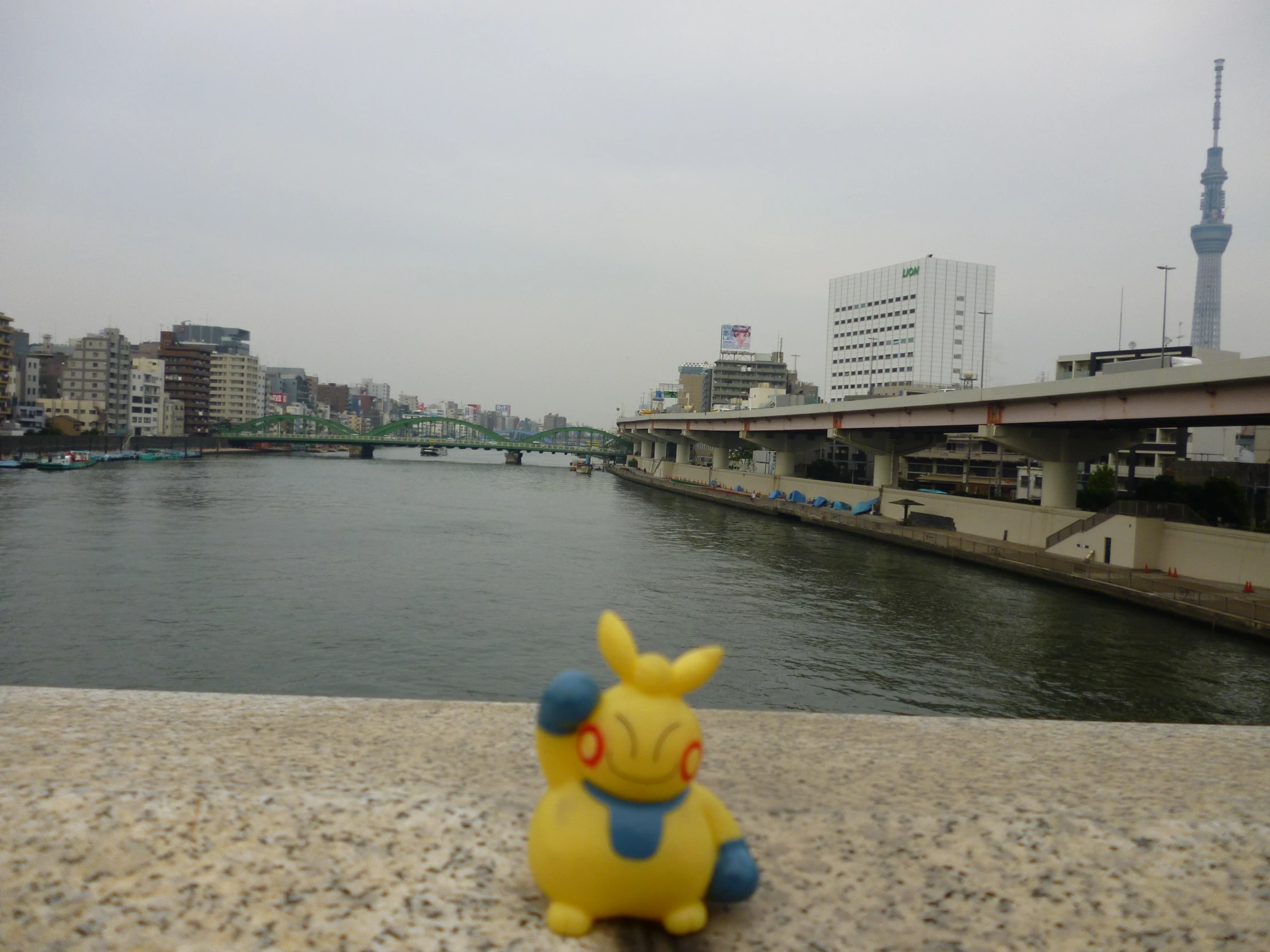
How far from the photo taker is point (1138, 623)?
19.8 meters

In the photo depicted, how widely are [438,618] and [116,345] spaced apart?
98.4 metres

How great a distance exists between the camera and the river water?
13.4 m

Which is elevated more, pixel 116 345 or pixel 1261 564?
pixel 116 345

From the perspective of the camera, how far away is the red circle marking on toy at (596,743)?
3.10 metres

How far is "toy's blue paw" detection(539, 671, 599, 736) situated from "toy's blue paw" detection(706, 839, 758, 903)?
32.3 inches

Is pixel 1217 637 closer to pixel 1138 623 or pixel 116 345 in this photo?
pixel 1138 623

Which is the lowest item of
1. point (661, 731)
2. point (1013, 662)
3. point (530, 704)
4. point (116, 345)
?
point (1013, 662)

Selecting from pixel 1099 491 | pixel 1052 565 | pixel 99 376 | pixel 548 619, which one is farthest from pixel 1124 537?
pixel 99 376

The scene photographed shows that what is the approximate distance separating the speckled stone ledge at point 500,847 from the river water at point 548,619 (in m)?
7.47

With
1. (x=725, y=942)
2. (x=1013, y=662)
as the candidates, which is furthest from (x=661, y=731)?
(x=1013, y=662)

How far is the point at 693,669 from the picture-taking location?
3.19 metres

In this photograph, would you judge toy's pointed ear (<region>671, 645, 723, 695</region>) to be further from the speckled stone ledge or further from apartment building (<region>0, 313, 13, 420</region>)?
apartment building (<region>0, 313, 13, 420</region>)

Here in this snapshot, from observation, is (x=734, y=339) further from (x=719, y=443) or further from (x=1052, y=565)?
(x=1052, y=565)

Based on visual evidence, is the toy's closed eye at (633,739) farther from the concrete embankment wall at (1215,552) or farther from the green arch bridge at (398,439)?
the green arch bridge at (398,439)
